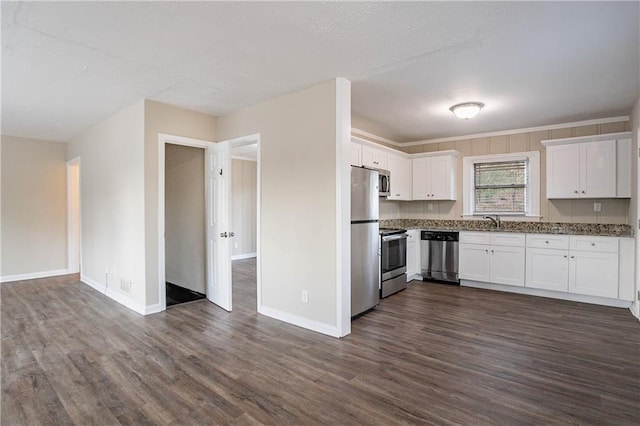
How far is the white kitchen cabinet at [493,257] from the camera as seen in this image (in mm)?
4938

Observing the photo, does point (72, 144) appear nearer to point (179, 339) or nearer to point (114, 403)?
point (179, 339)

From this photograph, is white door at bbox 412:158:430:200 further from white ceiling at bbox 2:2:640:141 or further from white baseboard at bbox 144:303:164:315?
white baseboard at bbox 144:303:164:315

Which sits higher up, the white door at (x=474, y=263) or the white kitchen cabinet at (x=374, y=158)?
the white kitchen cabinet at (x=374, y=158)

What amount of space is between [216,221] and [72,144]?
3886 mm

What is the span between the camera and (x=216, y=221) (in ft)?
14.6

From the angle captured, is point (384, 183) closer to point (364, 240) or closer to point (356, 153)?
point (356, 153)

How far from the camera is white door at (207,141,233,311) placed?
4281 mm

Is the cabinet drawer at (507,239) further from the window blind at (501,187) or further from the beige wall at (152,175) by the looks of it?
the beige wall at (152,175)

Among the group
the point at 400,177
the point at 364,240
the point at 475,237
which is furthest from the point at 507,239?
the point at 364,240

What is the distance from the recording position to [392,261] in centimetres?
482

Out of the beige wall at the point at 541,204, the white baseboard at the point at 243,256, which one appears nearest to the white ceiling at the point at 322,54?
the beige wall at the point at 541,204

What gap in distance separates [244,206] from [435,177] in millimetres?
4812

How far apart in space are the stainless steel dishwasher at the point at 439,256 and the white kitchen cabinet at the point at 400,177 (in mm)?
806

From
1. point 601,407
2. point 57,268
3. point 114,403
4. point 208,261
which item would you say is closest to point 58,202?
point 57,268
